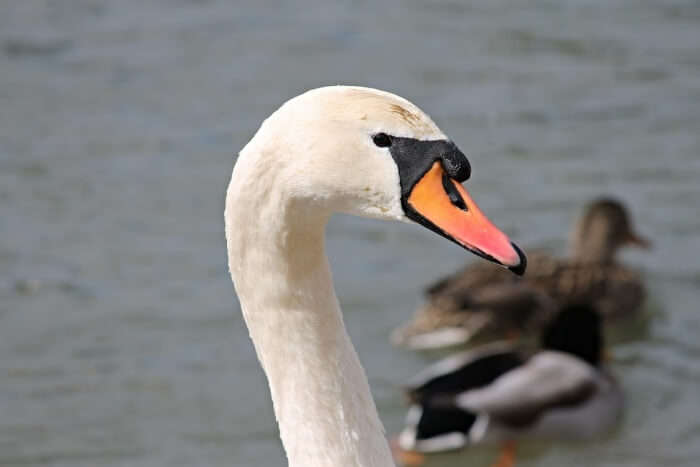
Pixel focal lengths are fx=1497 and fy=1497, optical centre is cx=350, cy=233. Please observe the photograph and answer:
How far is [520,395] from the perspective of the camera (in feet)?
26.9

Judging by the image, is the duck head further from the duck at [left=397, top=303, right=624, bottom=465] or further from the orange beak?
the duck at [left=397, top=303, right=624, bottom=465]

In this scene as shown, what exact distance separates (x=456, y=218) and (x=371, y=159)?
20cm

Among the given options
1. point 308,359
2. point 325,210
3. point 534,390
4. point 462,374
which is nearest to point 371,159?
point 325,210

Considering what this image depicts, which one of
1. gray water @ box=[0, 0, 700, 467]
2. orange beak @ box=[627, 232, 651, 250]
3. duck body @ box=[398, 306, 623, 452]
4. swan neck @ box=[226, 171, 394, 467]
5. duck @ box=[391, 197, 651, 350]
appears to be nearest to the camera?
swan neck @ box=[226, 171, 394, 467]

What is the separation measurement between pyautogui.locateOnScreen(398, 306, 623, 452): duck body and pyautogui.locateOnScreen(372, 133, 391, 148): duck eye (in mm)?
5187

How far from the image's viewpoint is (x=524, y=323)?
9.30m

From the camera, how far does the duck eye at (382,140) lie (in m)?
2.91

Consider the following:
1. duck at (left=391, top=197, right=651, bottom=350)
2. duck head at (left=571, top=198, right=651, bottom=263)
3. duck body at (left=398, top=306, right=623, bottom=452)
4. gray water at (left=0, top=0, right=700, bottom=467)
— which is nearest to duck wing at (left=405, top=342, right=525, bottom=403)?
duck body at (left=398, top=306, right=623, bottom=452)

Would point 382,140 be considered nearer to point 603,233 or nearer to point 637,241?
point 603,233

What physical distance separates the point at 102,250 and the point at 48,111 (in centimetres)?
194

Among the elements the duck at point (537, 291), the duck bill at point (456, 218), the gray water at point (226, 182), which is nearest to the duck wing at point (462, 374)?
the gray water at point (226, 182)

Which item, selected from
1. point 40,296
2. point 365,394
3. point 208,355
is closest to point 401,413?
point 208,355

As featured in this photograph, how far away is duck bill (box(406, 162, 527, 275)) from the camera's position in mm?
2855

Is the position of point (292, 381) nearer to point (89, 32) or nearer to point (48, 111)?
point (48, 111)
